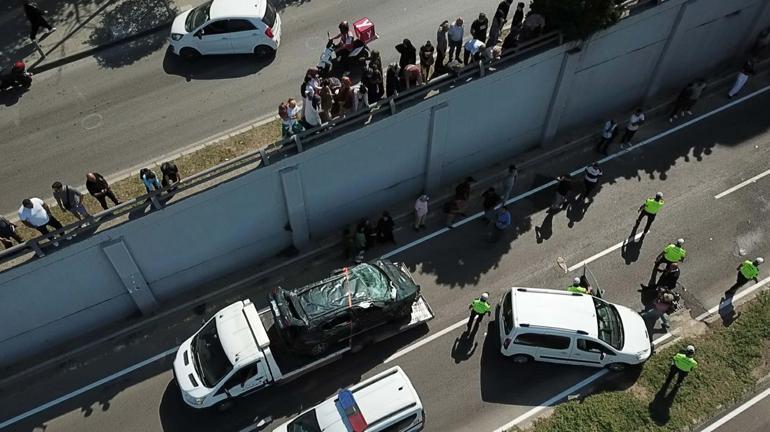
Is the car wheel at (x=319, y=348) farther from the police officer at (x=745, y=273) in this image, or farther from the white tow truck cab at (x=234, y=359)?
the police officer at (x=745, y=273)

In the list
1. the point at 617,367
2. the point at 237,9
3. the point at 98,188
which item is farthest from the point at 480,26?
the point at 98,188

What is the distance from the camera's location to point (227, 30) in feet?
69.7

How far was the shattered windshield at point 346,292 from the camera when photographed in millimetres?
15133

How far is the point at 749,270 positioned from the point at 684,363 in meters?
3.61

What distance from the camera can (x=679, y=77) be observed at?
72.5 feet

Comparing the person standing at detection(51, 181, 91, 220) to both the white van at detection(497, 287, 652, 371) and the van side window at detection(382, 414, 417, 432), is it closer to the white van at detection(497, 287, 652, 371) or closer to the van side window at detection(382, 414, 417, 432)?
the van side window at detection(382, 414, 417, 432)

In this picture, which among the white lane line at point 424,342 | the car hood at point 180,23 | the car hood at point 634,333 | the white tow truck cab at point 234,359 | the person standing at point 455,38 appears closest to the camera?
the white tow truck cab at point 234,359

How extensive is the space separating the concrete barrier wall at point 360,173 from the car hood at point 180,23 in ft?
27.5

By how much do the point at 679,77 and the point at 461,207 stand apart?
972 cm

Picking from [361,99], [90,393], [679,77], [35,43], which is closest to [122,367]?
[90,393]

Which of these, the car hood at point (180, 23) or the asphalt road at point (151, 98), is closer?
the asphalt road at point (151, 98)

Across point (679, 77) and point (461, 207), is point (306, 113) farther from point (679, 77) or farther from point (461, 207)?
point (679, 77)

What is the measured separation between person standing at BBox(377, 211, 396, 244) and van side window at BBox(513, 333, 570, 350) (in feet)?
15.8

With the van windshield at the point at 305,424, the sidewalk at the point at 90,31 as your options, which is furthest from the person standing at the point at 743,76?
the sidewalk at the point at 90,31
